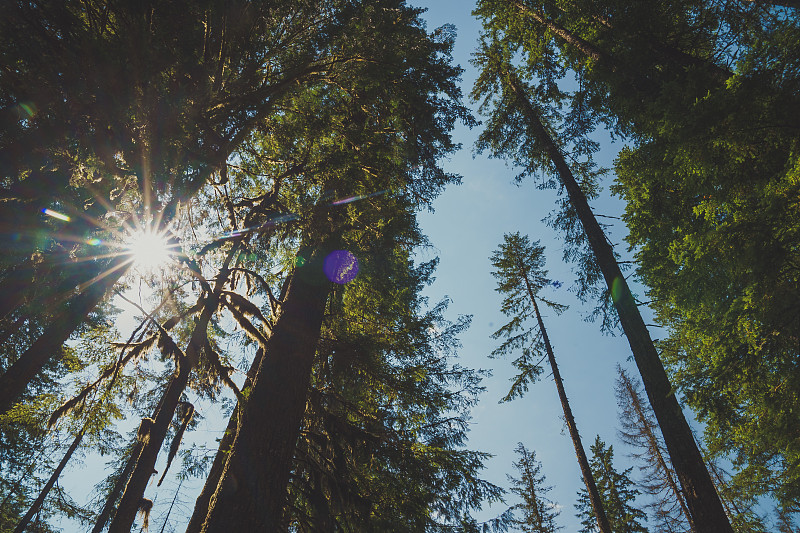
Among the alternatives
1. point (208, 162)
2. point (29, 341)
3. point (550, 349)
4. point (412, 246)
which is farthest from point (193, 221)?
point (550, 349)

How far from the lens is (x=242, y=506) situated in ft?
11.1

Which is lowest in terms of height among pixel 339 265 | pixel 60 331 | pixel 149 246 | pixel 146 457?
pixel 146 457

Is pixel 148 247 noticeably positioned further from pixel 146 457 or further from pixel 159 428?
pixel 146 457

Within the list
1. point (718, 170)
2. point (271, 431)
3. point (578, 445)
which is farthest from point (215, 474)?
point (578, 445)

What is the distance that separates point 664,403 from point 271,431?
6315mm

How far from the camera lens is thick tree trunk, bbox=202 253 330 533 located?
339cm

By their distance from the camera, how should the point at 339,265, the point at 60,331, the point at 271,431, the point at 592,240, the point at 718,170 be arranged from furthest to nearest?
the point at 592,240 < the point at 339,265 < the point at 60,331 < the point at 718,170 < the point at 271,431

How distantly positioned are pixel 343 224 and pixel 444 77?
3651mm

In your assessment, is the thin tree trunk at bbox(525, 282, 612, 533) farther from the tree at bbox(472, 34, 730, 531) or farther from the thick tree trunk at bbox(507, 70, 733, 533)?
the thick tree trunk at bbox(507, 70, 733, 533)

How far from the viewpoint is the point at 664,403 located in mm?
5891

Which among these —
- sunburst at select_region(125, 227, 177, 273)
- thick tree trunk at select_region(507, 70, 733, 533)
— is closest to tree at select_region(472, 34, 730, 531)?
thick tree trunk at select_region(507, 70, 733, 533)

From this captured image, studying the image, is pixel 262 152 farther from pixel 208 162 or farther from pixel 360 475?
pixel 360 475

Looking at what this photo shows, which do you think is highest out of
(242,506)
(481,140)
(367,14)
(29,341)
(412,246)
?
(481,140)

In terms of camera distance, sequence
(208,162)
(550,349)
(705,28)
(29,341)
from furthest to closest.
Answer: (550,349) → (29,341) → (705,28) → (208,162)
